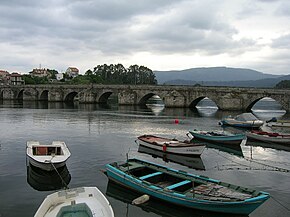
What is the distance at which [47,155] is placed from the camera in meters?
19.8

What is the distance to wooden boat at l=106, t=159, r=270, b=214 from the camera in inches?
492

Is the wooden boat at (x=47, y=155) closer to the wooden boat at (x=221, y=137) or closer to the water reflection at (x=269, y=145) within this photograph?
the wooden boat at (x=221, y=137)

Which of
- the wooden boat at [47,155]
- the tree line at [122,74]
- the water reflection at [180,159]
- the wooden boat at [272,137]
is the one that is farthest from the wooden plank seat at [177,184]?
the tree line at [122,74]

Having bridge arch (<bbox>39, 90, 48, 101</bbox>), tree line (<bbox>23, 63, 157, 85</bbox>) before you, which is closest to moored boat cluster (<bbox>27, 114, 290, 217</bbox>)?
bridge arch (<bbox>39, 90, 48, 101</bbox>)

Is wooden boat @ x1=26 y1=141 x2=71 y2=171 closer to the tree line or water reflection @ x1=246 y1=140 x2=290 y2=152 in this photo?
water reflection @ x1=246 y1=140 x2=290 y2=152

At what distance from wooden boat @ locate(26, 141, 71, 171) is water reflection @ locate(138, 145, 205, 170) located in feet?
24.0

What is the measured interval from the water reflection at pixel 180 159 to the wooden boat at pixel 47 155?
24.0 feet

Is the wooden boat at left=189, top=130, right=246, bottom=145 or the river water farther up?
the wooden boat at left=189, top=130, right=246, bottom=145

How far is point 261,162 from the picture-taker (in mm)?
22750

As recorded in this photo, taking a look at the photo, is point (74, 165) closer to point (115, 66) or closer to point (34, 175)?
point (34, 175)

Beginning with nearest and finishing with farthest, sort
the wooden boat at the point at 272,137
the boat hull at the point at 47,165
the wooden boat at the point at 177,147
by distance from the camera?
the boat hull at the point at 47,165, the wooden boat at the point at 177,147, the wooden boat at the point at 272,137

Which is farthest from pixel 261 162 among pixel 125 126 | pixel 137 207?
pixel 125 126

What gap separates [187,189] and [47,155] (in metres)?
9.82

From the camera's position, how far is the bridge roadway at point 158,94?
203 ft
